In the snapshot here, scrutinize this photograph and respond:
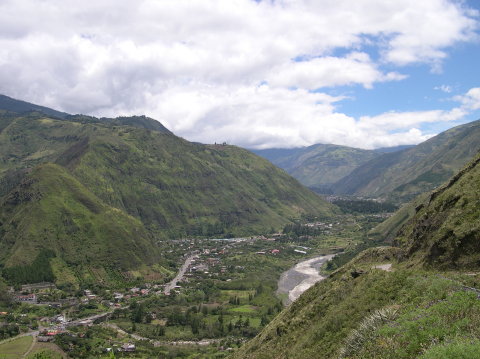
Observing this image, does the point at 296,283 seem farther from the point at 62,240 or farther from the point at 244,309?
the point at 62,240

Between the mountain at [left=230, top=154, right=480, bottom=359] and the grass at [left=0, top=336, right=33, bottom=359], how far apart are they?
76309 mm

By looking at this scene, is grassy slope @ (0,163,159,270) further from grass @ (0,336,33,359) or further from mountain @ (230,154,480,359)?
mountain @ (230,154,480,359)

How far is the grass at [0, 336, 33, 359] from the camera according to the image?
96050mm

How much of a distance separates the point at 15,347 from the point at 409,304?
109 m

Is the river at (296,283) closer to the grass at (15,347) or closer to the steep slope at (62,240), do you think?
the steep slope at (62,240)

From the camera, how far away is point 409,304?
26.7 metres

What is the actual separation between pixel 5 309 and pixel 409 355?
146 meters

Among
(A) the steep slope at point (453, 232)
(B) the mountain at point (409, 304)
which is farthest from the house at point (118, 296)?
(A) the steep slope at point (453, 232)

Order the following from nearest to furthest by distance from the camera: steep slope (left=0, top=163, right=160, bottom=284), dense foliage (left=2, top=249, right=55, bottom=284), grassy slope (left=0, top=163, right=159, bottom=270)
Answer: dense foliage (left=2, top=249, right=55, bottom=284) → steep slope (left=0, top=163, right=160, bottom=284) → grassy slope (left=0, top=163, right=159, bottom=270)

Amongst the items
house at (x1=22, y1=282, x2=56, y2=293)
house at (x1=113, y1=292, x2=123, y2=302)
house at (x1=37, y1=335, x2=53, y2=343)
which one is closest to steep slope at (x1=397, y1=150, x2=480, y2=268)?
house at (x1=37, y1=335, x2=53, y2=343)

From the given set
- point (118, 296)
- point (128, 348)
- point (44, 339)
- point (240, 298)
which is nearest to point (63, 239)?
point (118, 296)

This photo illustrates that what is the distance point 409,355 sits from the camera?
19875 mm

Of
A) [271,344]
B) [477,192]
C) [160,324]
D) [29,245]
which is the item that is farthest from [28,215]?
[477,192]

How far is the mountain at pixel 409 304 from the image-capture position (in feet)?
67.1
